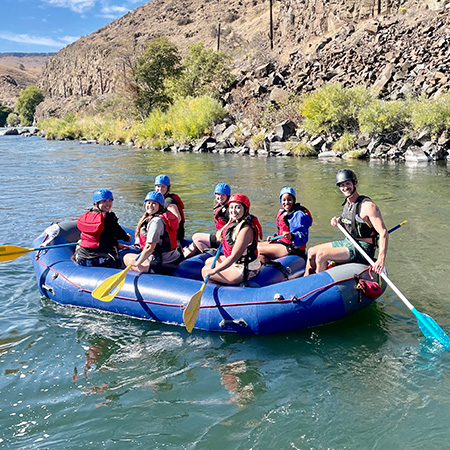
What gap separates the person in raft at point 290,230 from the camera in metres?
5.36

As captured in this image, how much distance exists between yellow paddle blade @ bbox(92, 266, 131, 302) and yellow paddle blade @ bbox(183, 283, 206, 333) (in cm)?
81

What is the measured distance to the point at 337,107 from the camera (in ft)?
64.3

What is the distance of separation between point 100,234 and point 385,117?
1519cm

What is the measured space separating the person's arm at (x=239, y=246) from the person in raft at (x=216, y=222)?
119 cm

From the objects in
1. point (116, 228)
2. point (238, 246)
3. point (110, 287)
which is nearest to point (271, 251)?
point (238, 246)

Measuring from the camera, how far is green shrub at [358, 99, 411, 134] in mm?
17891

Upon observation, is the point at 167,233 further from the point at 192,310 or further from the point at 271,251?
the point at 271,251

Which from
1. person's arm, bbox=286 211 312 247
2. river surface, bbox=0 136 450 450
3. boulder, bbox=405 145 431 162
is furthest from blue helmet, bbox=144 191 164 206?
boulder, bbox=405 145 431 162

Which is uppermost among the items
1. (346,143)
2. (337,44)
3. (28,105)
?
(28,105)

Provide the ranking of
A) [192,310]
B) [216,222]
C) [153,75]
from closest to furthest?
[192,310], [216,222], [153,75]

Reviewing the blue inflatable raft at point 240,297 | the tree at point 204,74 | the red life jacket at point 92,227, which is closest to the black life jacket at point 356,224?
the blue inflatable raft at point 240,297

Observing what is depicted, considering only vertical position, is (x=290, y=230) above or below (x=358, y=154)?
below

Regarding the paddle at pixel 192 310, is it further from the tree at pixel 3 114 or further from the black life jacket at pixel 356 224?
the tree at pixel 3 114

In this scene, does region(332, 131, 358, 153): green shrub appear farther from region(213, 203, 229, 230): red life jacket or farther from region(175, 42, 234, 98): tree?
region(213, 203, 229, 230): red life jacket
